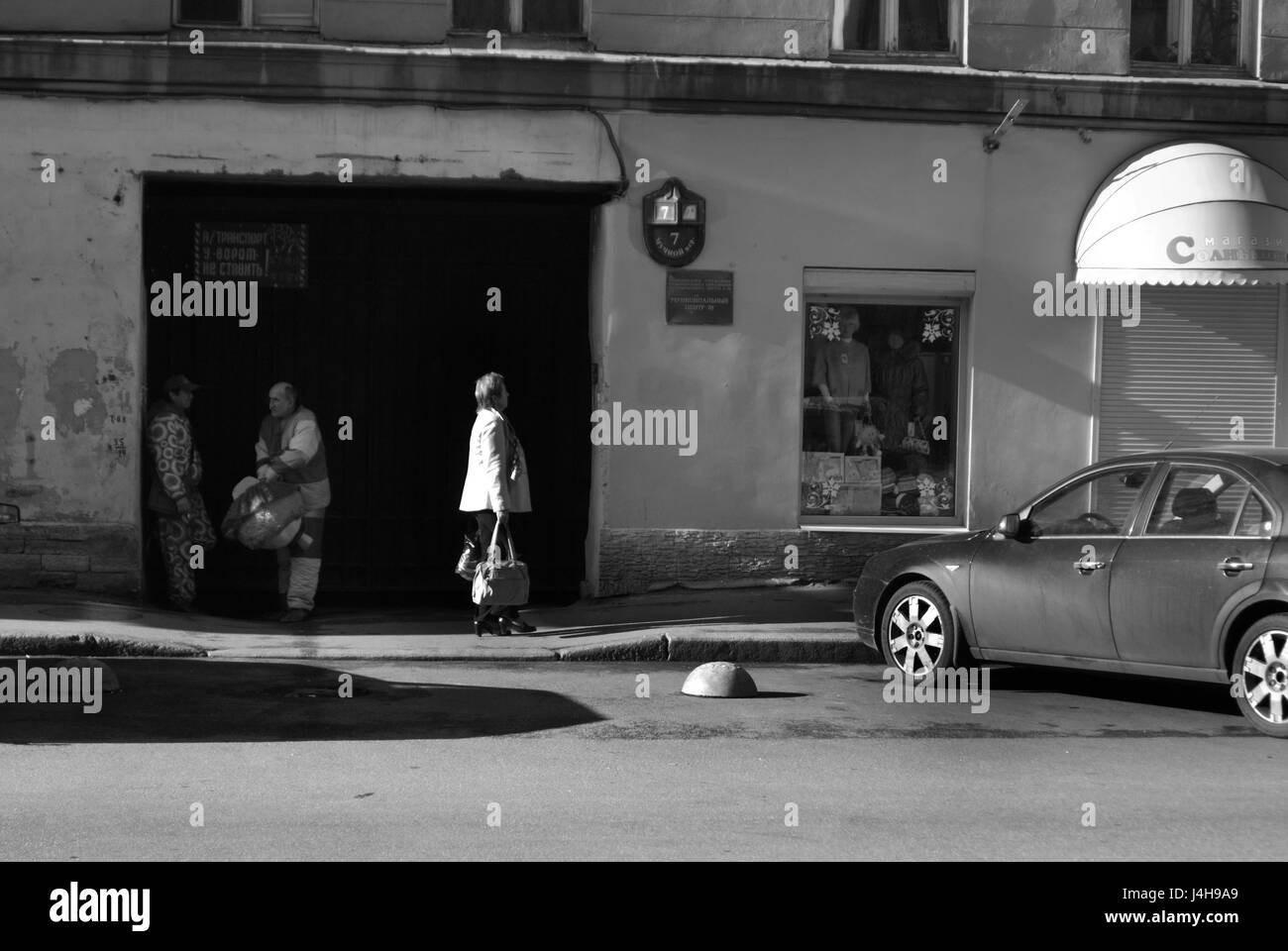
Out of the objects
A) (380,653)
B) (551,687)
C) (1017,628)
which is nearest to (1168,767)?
(1017,628)

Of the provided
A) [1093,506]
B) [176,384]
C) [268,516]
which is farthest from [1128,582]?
[176,384]

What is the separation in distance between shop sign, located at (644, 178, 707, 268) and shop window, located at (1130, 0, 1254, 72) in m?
4.11

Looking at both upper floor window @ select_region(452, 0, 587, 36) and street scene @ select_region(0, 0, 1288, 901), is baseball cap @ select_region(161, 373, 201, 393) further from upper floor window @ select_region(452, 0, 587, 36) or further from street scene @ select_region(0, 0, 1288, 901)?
upper floor window @ select_region(452, 0, 587, 36)

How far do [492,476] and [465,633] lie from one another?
4.41ft

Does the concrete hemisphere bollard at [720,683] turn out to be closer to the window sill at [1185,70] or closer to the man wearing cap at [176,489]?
the man wearing cap at [176,489]

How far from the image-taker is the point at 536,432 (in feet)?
47.9

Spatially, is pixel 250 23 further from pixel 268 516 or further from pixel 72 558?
pixel 72 558

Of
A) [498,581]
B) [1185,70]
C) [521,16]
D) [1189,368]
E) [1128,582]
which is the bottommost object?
[498,581]

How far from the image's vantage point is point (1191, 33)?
14.3m

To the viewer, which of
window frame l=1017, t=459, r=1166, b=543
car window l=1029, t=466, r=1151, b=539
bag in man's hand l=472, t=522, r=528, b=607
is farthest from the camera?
bag in man's hand l=472, t=522, r=528, b=607

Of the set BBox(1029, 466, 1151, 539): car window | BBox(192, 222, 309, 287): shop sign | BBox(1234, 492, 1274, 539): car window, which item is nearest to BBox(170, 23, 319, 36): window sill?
BBox(192, 222, 309, 287): shop sign

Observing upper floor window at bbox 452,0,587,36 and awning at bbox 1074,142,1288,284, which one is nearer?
awning at bbox 1074,142,1288,284

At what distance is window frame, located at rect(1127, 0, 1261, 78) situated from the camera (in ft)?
46.8
